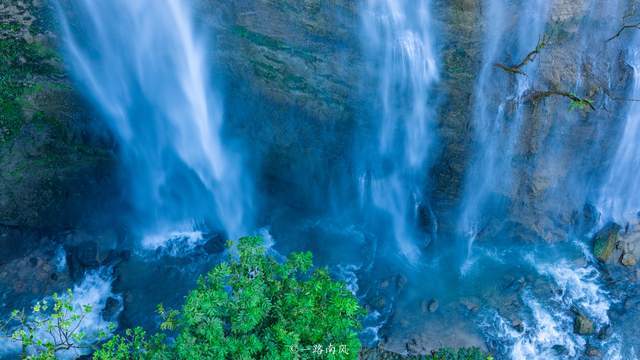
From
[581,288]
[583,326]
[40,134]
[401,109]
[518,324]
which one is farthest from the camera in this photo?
[581,288]

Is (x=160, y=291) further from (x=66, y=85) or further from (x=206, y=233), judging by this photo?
(x=66, y=85)

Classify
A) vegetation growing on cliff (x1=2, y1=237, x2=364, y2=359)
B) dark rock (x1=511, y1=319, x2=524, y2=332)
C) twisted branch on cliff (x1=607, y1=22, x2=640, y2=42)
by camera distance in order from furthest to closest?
dark rock (x1=511, y1=319, x2=524, y2=332)
twisted branch on cliff (x1=607, y1=22, x2=640, y2=42)
vegetation growing on cliff (x1=2, y1=237, x2=364, y2=359)

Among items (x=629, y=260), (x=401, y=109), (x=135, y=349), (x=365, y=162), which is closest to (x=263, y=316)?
(x=135, y=349)

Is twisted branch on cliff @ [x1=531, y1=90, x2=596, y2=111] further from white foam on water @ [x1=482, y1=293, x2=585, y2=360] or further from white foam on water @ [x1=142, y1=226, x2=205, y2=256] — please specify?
white foam on water @ [x1=142, y1=226, x2=205, y2=256]

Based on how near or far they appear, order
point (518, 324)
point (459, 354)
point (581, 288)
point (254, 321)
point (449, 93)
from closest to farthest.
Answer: point (254, 321) < point (459, 354) < point (449, 93) < point (518, 324) < point (581, 288)

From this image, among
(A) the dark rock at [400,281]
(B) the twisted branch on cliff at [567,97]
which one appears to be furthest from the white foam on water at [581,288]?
(B) the twisted branch on cliff at [567,97]

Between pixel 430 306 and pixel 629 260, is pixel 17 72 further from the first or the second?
pixel 629 260

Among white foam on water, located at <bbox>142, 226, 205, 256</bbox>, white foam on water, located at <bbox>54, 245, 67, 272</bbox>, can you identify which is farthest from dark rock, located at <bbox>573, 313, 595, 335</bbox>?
white foam on water, located at <bbox>54, 245, 67, 272</bbox>
